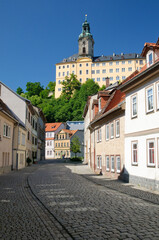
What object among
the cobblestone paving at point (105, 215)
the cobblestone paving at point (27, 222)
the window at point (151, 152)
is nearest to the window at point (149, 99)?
the window at point (151, 152)

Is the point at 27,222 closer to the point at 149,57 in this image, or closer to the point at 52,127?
the point at 149,57

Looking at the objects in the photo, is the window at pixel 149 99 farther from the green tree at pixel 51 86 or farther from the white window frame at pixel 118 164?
the green tree at pixel 51 86

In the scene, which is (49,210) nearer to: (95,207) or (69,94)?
(95,207)

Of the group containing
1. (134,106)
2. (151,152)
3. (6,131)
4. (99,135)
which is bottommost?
(151,152)

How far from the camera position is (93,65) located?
11688cm

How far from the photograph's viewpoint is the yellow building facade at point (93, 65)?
115m

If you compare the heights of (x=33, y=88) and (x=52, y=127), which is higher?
(x=33, y=88)

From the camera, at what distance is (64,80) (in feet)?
386

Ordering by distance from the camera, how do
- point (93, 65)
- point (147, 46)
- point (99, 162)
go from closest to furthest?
point (147, 46) < point (99, 162) < point (93, 65)

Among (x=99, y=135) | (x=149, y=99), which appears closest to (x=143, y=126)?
(x=149, y=99)

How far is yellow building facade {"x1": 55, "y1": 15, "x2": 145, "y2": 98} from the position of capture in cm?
11494

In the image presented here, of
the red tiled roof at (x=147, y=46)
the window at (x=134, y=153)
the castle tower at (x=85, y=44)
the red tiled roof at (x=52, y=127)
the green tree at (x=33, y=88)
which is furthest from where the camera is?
the castle tower at (x=85, y=44)

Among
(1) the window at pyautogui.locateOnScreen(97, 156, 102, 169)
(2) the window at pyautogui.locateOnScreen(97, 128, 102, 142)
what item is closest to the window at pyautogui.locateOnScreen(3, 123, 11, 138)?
(2) the window at pyautogui.locateOnScreen(97, 128, 102, 142)

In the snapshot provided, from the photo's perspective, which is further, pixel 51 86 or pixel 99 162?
pixel 51 86
